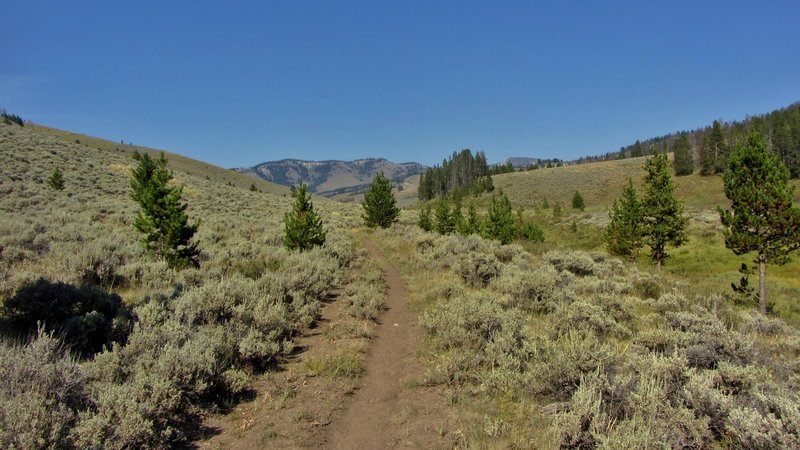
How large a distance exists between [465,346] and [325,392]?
2.96m

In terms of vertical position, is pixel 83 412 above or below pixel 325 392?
above

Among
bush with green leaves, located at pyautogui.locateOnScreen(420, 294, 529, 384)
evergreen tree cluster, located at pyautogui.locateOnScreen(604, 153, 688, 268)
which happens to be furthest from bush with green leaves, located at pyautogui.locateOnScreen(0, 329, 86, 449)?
evergreen tree cluster, located at pyautogui.locateOnScreen(604, 153, 688, 268)

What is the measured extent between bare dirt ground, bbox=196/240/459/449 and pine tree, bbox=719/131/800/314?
1776 cm

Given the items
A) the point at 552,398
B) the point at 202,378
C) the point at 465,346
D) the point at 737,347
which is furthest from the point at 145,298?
the point at 737,347

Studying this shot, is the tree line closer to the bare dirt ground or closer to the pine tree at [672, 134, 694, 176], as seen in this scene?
the bare dirt ground

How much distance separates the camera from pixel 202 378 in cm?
582

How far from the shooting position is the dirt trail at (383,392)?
18.5ft

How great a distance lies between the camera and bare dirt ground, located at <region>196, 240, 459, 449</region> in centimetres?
546

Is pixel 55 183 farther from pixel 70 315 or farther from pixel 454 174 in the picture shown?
pixel 454 174

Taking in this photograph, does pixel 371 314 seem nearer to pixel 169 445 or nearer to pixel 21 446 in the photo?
pixel 169 445

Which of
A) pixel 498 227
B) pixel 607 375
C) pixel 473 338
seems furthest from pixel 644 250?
pixel 607 375

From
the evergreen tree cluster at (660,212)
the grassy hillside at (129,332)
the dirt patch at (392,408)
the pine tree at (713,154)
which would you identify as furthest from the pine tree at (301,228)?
the pine tree at (713,154)

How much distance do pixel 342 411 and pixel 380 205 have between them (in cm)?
3670

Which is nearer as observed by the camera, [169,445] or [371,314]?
[169,445]
